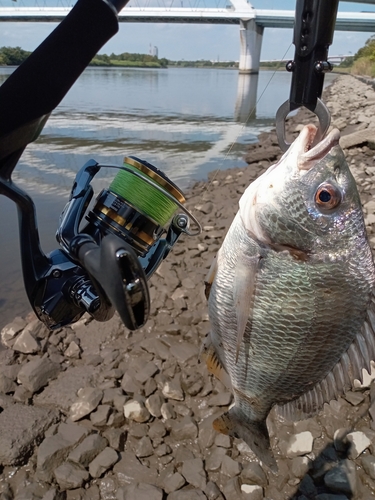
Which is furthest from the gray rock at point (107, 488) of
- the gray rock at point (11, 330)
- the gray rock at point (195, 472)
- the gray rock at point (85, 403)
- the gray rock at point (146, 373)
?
the gray rock at point (11, 330)

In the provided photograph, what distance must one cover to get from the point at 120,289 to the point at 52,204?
728cm

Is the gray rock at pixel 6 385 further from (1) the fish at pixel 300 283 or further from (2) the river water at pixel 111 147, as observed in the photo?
(1) the fish at pixel 300 283

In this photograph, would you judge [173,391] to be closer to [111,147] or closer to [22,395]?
[22,395]

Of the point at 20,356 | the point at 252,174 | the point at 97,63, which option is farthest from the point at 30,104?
the point at 97,63

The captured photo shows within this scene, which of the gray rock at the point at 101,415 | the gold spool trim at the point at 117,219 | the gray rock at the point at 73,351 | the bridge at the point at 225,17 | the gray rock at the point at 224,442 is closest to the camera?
the gold spool trim at the point at 117,219

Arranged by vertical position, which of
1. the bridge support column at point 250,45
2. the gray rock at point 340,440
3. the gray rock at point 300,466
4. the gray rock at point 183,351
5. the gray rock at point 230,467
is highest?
the gray rock at point 340,440

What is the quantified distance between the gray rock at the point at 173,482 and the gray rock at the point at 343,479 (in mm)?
854

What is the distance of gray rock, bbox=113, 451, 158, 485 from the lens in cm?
258

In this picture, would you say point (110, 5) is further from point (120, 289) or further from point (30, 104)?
point (120, 289)

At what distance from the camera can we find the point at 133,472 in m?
2.62

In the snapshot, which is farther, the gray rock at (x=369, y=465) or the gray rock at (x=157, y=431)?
the gray rock at (x=157, y=431)

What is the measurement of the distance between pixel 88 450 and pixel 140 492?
1.53ft

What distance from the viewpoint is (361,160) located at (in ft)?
26.7

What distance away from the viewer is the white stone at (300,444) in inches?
102
